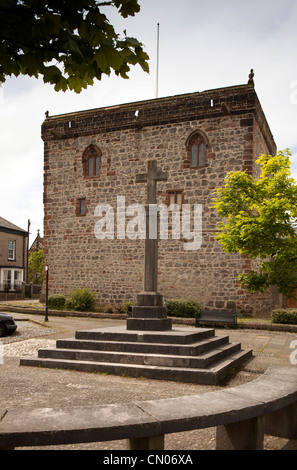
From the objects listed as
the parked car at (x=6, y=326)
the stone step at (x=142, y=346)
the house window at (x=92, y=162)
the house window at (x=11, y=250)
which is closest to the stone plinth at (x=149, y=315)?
the stone step at (x=142, y=346)

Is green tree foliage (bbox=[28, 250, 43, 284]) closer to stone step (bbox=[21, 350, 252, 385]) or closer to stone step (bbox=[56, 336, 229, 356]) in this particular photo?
stone step (bbox=[56, 336, 229, 356])

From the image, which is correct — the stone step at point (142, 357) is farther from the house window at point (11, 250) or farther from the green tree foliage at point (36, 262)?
the green tree foliage at point (36, 262)

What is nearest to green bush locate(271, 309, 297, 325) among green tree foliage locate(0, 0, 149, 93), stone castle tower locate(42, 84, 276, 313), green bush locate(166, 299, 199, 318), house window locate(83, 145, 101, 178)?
→ stone castle tower locate(42, 84, 276, 313)

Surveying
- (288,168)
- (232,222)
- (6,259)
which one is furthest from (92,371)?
(6,259)

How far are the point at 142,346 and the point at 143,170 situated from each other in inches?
500

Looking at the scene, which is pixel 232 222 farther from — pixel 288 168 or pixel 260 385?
pixel 260 385

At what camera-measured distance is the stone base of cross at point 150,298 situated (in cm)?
878

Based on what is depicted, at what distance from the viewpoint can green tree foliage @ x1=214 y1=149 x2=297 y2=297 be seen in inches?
404

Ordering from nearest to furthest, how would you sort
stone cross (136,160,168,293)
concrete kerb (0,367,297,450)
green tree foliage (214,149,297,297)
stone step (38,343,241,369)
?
concrete kerb (0,367,297,450)
stone step (38,343,241,369)
stone cross (136,160,168,293)
green tree foliage (214,149,297,297)

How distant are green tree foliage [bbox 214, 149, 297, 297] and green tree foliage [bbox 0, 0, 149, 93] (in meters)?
7.46

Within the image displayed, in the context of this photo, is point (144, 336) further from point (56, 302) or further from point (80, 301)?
point (56, 302)

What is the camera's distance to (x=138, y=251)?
19.1 m

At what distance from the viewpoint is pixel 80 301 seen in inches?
736

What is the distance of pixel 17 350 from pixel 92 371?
10.3 ft
